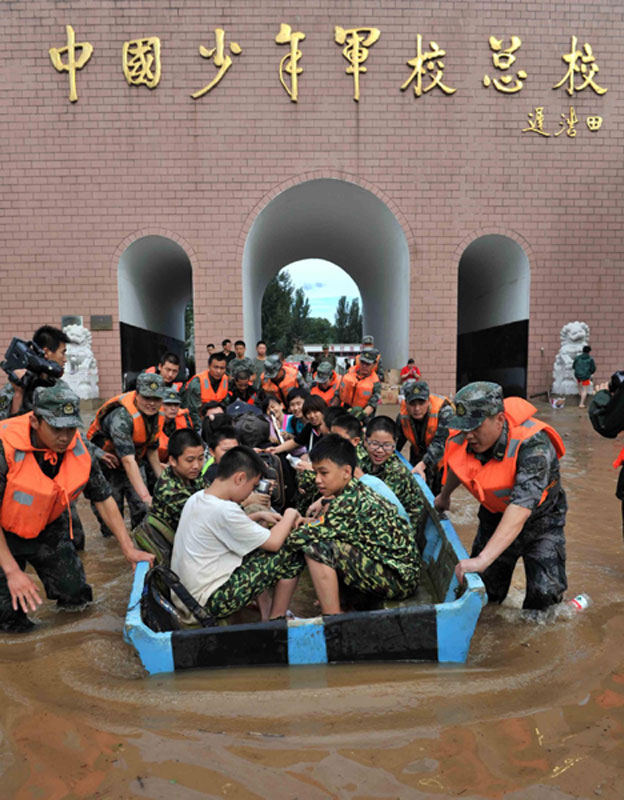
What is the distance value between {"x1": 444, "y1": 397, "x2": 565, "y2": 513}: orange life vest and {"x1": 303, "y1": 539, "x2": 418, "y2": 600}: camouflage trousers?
2.10 ft

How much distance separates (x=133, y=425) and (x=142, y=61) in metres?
9.68

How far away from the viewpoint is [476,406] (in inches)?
115

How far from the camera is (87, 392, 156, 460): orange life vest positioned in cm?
457

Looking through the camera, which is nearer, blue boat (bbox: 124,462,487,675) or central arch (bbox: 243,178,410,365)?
blue boat (bbox: 124,462,487,675)

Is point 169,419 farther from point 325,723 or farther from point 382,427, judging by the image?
point 325,723

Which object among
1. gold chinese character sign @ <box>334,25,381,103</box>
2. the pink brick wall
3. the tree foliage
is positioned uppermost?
gold chinese character sign @ <box>334,25,381,103</box>

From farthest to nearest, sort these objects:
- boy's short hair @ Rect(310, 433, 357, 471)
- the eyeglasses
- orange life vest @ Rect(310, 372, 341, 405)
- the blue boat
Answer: orange life vest @ Rect(310, 372, 341, 405)
the eyeglasses
boy's short hair @ Rect(310, 433, 357, 471)
the blue boat

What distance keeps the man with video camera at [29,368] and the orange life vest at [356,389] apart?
3576mm

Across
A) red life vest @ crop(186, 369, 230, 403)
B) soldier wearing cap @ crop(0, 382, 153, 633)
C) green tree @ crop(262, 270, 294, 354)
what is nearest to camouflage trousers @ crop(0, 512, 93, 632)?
soldier wearing cap @ crop(0, 382, 153, 633)

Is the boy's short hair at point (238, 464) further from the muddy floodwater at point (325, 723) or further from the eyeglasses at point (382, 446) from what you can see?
the eyeglasses at point (382, 446)

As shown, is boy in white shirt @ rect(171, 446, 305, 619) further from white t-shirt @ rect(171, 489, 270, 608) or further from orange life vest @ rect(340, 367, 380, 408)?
orange life vest @ rect(340, 367, 380, 408)

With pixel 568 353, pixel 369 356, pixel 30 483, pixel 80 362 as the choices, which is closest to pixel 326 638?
pixel 30 483

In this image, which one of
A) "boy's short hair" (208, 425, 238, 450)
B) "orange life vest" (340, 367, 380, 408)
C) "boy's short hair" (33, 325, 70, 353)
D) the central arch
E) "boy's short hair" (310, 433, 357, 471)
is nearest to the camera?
"boy's short hair" (310, 433, 357, 471)

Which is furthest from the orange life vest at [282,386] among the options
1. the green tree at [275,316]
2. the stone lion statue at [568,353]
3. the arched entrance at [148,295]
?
the green tree at [275,316]
